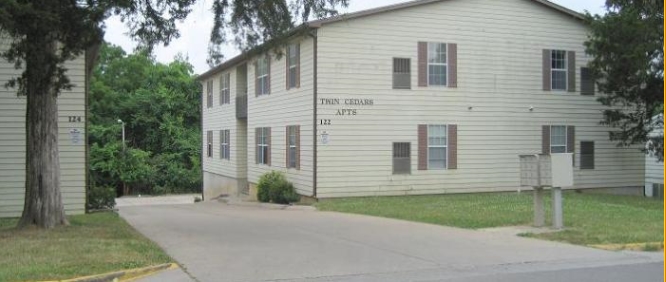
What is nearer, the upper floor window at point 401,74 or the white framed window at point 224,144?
the upper floor window at point 401,74

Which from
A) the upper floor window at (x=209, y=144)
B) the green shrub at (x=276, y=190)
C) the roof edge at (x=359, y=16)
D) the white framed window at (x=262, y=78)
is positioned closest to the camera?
the roof edge at (x=359, y=16)

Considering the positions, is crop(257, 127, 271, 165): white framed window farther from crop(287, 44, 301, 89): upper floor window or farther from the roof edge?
the roof edge

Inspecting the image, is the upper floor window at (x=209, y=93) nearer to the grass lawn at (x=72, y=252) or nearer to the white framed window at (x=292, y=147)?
the white framed window at (x=292, y=147)

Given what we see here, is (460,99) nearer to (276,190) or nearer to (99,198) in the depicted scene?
(276,190)

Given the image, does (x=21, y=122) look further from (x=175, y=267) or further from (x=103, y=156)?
(x=103, y=156)

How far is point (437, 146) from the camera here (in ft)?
78.2

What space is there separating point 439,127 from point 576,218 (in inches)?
353

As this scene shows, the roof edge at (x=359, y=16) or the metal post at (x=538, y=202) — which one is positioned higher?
the roof edge at (x=359, y=16)

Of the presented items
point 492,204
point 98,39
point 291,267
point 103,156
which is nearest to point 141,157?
point 103,156

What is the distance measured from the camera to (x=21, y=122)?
18016mm

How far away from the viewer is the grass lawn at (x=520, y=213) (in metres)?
12.6

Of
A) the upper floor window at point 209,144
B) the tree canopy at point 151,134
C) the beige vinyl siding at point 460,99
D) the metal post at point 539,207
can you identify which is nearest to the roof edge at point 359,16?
the beige vinyl siding at point 460,99

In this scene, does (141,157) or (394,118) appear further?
(141,157)

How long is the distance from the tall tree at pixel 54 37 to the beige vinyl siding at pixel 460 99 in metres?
6.94
